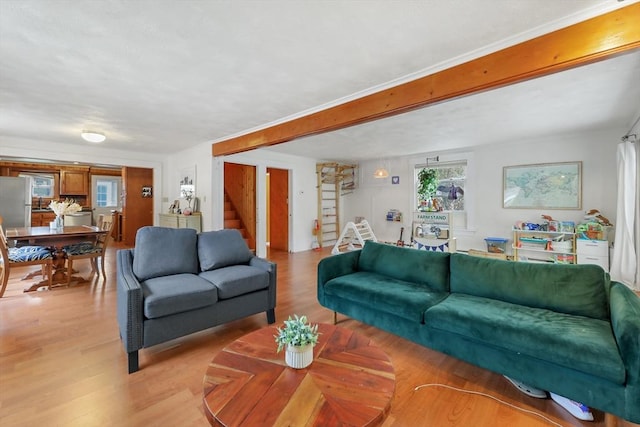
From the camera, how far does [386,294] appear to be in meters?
2.46

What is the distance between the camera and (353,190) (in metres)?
8.43

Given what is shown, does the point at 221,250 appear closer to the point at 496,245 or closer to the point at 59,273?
the point at 59,273

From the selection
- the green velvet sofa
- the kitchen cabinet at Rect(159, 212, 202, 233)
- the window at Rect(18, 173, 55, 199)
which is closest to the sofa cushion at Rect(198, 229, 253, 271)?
the green velvet sofa

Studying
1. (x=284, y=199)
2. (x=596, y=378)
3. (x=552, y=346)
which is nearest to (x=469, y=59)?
(x=552, y=346)

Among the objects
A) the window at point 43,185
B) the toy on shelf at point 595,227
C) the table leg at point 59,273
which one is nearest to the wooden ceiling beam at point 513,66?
the toy on shelf at point 595,227

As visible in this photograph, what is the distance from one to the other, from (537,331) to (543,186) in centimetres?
472

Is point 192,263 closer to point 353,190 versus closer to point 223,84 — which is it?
point 223,84

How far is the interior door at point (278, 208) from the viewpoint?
720 cm

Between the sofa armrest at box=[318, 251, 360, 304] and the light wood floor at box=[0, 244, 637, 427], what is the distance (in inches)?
17.6

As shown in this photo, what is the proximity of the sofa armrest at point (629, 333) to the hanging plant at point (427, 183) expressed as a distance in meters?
5.39

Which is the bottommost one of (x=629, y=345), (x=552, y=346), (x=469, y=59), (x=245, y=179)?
(x=552, y=346)

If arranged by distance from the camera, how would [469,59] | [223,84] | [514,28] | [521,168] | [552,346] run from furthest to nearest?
[521,168] < [223,84] < [469,59] < [514,28] < [552,346]

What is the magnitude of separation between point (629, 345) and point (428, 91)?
2.14 m

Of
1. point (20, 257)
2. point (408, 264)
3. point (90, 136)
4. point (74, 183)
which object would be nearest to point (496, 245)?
point (408, 264)
